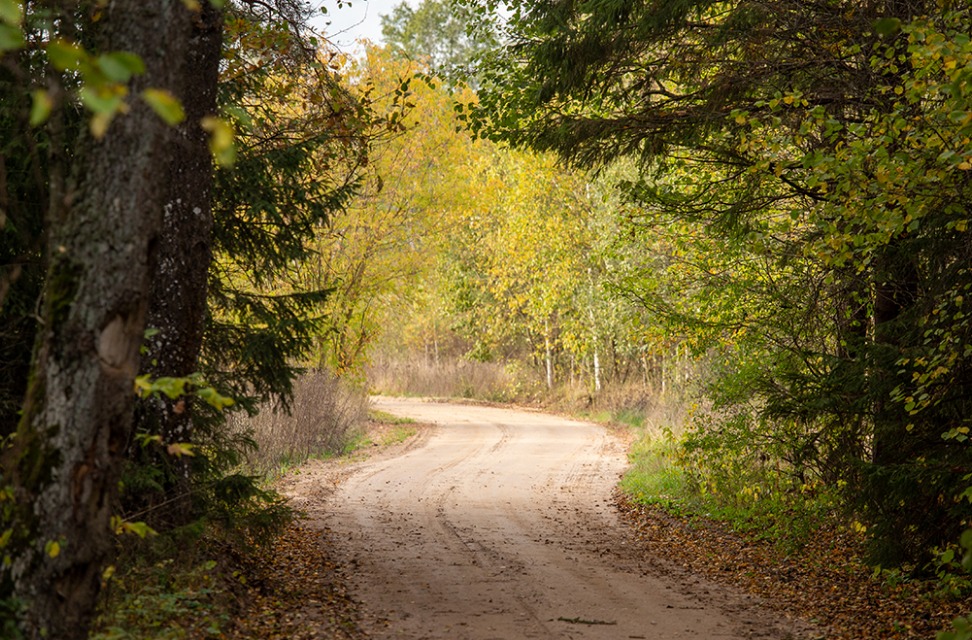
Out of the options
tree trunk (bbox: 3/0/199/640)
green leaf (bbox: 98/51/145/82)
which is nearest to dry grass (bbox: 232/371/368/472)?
tree trunk (bbox: 3/0/199/640)

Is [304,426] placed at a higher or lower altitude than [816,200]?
lower

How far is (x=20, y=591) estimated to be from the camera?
4.26 m

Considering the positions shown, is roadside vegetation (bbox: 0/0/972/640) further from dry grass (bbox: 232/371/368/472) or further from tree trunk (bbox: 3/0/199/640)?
dry grass (bbox: 232/371/368/472)

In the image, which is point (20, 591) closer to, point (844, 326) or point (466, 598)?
point (466, 598)

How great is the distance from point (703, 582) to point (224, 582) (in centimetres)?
503

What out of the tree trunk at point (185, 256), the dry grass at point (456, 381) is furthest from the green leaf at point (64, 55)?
the dry grass at point (456, 381)

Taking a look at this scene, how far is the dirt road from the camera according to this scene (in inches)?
313

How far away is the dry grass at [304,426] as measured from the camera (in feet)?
57.0

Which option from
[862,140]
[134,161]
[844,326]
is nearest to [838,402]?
[844,326]

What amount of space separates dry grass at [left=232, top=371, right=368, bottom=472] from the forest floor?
3.81m

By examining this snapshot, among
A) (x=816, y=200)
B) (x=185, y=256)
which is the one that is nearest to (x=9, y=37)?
(x=185, y=256)

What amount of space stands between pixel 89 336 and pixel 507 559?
738 cm

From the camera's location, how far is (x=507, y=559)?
10.7 meters

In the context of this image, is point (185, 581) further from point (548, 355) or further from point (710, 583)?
point (548, 355)
